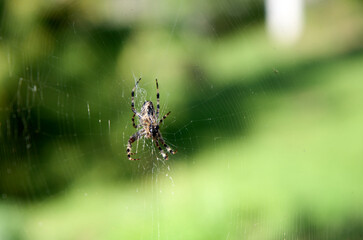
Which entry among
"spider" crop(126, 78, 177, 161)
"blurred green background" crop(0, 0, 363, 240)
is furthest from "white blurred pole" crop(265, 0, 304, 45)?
"spider" crop(126, 78, 177, 161)

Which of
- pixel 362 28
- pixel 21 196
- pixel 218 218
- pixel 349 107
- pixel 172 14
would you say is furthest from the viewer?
pixel 172 14

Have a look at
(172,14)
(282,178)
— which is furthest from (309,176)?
(172,14)

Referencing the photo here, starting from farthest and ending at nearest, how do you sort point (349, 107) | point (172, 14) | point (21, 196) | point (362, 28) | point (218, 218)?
1. point (172, 14)
2. point (362, 28)
3. point (349, 107)
4. point (21, 196)
5. point (218, 218)

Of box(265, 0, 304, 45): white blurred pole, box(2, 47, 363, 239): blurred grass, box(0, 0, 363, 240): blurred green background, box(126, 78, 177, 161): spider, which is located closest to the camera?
box(126, 78, 177, 161): spider

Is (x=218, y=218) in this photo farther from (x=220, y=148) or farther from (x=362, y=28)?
(x=362, y=28)

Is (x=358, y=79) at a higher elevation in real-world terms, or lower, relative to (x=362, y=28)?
lower

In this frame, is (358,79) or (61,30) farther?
(358,79)

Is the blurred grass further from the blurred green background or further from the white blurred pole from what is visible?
the white blurred pole
